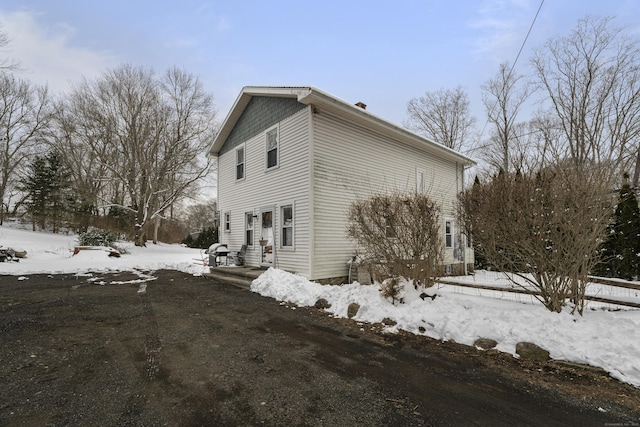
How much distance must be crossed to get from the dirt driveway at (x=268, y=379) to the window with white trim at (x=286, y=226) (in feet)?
13.6

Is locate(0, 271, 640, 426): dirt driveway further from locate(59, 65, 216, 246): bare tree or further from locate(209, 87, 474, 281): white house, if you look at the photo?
locate(59, 65, 216, 246): bare tree

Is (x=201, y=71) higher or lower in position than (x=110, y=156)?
higher

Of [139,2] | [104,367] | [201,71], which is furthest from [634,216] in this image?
[201,71]

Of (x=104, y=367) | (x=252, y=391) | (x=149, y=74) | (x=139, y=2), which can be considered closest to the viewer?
(x=252, y=391)

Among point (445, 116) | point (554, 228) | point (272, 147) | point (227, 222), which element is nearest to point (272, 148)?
point (272, 147)

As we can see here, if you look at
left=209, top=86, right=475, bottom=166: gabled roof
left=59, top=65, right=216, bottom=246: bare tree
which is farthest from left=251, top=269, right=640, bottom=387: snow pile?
left=59, top=65, right=216, bottom=246: bare tree

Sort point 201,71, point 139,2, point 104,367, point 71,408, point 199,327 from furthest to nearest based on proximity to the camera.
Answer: point 201,71, point 139,2, point 199,327, point 104,367, point 71,408

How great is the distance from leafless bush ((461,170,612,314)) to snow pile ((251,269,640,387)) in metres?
0.43

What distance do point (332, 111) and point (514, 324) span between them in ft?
24.0

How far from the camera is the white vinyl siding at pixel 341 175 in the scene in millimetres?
8906

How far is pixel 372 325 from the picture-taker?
526 cm

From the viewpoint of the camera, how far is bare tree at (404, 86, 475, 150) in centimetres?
2409

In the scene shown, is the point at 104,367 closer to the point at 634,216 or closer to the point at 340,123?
the point at 340,123

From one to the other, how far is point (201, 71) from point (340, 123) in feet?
70.0
